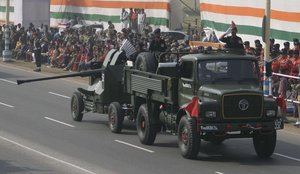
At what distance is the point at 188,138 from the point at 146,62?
311 cm

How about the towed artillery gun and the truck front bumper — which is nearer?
the truck front bumper

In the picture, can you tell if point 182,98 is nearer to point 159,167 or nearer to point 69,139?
point 159,167

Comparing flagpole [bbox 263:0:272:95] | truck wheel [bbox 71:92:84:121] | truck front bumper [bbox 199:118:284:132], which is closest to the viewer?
truck front bumper [bbox 199:118:284:132]

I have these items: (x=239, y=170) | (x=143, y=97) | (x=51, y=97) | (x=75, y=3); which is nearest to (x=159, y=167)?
(x=239, y=170)

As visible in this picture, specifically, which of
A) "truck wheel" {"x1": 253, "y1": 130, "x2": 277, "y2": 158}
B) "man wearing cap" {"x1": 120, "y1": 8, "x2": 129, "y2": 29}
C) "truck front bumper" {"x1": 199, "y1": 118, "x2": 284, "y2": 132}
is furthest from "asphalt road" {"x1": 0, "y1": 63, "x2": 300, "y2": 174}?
"man wearing cap" {"x1": 120, "y1": 8, "x2": 129, "y2": 29}

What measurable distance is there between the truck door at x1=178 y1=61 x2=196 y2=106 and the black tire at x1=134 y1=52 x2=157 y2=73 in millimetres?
1594

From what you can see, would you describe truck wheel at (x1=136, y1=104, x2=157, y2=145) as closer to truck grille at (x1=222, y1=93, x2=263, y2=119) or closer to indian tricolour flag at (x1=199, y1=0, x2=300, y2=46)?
truck grille at (x1=222, y1=93, x2=263, y2=119)

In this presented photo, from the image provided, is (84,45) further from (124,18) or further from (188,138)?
(188,138)

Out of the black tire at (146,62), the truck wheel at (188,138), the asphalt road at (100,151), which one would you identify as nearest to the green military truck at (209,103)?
the truck wheel at (188,138)

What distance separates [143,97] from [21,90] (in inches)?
473

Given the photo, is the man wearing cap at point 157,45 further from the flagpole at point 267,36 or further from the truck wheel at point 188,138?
the truck wheel at point 188,138

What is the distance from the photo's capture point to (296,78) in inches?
955

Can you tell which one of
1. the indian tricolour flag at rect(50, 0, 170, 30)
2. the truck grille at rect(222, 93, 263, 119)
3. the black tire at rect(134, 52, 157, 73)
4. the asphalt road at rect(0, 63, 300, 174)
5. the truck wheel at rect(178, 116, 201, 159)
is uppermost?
the indian tricolour flag at rect(50, 0, 170, 30)

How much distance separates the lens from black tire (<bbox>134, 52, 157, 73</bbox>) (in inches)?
804
